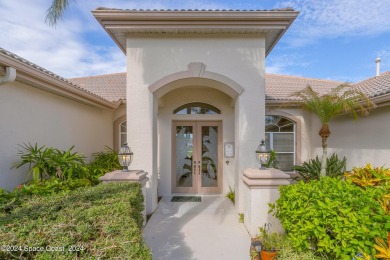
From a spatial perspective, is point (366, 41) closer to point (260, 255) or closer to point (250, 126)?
point (250, 126)

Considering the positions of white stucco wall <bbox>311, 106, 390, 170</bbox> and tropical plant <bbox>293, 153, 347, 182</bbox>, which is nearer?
white stucco wall <bbox>311, 106, 390, 170</bbox>

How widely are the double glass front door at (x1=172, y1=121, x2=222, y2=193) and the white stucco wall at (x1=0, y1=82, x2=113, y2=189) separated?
353 centimetres

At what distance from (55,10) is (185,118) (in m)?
5.56

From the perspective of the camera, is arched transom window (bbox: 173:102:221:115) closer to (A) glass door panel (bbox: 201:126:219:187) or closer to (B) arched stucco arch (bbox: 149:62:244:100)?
(A) glass door panel (bbox: 201:126:219:187)

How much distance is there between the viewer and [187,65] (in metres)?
6.79

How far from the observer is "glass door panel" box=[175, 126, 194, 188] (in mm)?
9109

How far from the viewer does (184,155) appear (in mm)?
9164

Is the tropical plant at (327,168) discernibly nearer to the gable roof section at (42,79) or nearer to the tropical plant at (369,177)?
the tropical plant at (369,177)

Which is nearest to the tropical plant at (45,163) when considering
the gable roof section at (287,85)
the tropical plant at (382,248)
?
the tropical plant at (382,248)

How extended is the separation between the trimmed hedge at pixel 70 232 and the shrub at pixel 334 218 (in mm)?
2730

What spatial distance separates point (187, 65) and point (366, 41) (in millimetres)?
12021

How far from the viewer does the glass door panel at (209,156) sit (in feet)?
29.8

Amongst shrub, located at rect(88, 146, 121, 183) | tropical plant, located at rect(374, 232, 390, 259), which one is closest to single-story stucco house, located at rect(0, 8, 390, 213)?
shrub, located at rect(88, 146, 121, 183)

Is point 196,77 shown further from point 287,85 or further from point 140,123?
point 287,85
